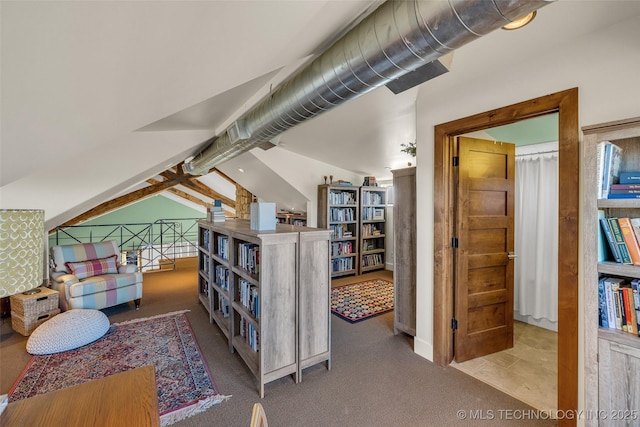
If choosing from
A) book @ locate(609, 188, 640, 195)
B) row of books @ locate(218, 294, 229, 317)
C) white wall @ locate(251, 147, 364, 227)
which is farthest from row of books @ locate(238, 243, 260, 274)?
white wall @ locate(251, 147, 364, 227)

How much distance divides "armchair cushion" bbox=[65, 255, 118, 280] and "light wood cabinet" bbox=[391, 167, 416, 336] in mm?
3733

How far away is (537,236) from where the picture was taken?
3.10m

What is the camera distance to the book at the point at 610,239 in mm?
1335

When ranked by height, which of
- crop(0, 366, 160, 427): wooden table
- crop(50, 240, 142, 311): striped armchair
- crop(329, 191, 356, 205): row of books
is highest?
crop(329, 191, 356, 205): row of books

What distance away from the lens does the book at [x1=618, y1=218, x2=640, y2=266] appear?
1.28m

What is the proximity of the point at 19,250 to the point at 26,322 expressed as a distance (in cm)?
302

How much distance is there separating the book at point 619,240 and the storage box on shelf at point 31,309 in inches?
188

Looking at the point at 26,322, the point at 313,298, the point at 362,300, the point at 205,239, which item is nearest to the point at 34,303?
the point at 26,322

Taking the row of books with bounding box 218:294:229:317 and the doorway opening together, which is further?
the row of books with bounding box 218:294:229:317

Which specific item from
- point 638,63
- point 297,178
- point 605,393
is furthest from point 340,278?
point 638,63

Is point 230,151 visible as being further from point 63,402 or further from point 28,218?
point 63,402

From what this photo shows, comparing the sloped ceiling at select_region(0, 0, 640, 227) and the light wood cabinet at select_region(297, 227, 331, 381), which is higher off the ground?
the sloped ceiling at select_region(0, 0, 640, 227)

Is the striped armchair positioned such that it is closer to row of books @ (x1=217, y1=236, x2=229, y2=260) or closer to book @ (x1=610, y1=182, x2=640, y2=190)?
row of books @ (x1=217, y1=236, x2=229, y2=260)

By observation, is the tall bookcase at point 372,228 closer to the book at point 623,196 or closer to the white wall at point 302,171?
the white wall at point 302,171
